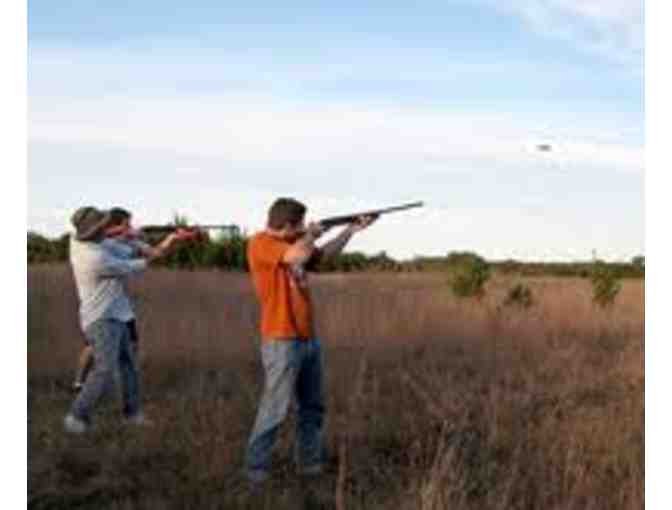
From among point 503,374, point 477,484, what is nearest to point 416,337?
point 503,374

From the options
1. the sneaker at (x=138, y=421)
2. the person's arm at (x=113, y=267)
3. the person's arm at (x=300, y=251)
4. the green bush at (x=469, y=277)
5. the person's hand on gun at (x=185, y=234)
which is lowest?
the sneaker at (x=138, y=421)

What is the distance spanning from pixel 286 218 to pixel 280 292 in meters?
0.46

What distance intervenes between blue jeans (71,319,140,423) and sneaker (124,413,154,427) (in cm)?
3

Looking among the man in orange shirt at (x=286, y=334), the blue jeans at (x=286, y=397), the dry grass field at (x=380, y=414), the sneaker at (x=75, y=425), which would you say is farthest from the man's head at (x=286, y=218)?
the sneaker at (x=75, y=425)

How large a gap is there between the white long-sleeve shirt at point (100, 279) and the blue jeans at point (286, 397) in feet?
6.41

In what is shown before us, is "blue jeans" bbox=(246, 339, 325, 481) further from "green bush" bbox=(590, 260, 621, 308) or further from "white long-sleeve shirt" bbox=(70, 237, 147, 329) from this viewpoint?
"green bush" bbox=(590, 260, 621, 308)

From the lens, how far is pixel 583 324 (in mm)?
18734

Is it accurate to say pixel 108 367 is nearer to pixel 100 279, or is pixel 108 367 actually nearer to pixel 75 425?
pixel 75 425

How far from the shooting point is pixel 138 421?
966 centimetres

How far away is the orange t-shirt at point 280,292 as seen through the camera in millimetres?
7957

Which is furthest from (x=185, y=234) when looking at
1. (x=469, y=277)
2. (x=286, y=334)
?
(x=469, y=277)

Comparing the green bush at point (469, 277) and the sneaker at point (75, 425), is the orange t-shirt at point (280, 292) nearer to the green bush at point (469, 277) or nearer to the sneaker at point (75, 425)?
the sneaker at point (75, 425)
